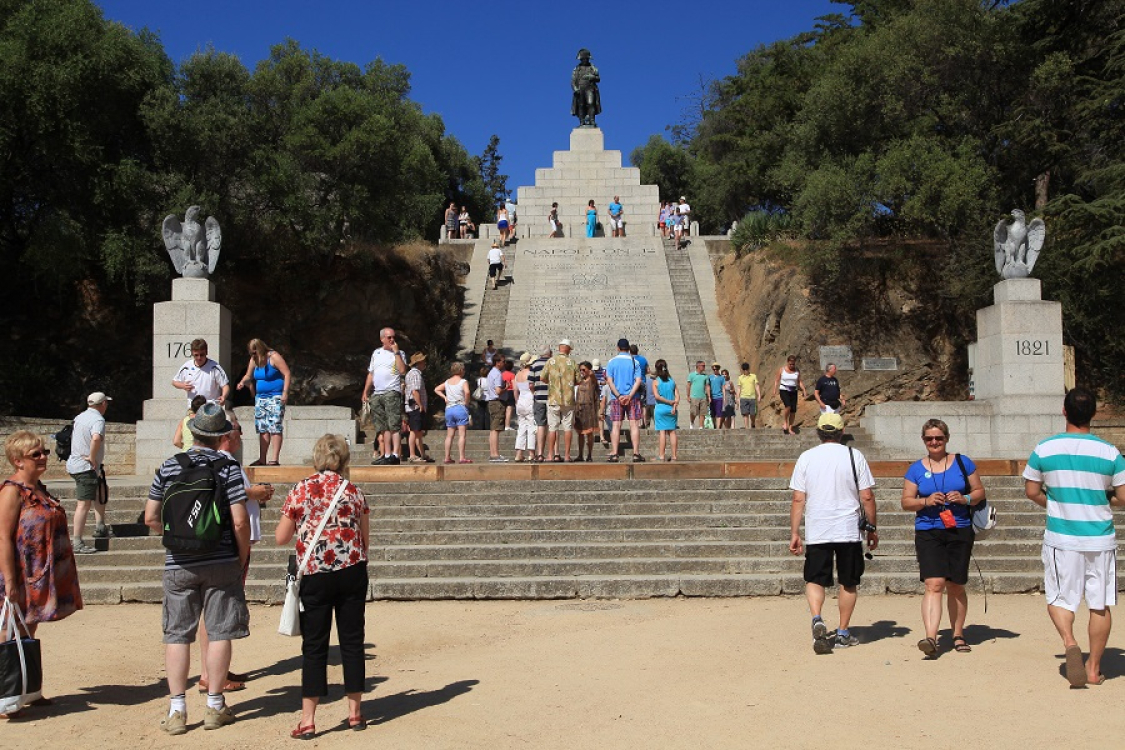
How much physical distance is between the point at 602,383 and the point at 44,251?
35.1 ft

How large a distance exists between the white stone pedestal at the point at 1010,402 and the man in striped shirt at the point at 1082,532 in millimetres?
9704

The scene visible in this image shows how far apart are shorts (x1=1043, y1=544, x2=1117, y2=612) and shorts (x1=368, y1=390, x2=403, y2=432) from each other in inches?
308

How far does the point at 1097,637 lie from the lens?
5.52 meters

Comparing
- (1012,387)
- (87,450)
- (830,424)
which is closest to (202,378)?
(87,450)

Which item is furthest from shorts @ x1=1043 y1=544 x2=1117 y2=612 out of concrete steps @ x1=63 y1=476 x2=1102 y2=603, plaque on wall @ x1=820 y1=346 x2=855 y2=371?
plaque on wall @ x1=820 y1=346 x2=855 y2=371

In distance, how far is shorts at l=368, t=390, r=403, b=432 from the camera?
39.1ft

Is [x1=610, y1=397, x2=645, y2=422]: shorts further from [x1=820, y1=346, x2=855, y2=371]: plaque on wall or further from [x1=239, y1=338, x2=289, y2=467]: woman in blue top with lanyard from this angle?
[x1=820, y1=346, x2=855, y2=371]: plaque on wall

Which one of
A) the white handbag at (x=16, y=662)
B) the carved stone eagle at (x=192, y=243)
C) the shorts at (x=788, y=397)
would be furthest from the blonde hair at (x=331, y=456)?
the shorts at (x=788, y=397)

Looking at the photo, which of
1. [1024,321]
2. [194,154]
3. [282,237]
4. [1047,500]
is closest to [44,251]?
[194,154]

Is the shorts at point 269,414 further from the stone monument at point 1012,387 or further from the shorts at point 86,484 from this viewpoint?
the stone monument at point 1012,387

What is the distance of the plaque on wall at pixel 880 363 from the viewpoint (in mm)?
22609

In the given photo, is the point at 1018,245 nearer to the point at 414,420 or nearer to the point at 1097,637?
the point at 414,420

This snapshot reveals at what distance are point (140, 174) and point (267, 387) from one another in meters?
11.4

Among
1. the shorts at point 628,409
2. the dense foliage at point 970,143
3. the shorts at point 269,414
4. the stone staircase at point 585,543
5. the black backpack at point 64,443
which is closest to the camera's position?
the stone staircase at point 585,543
